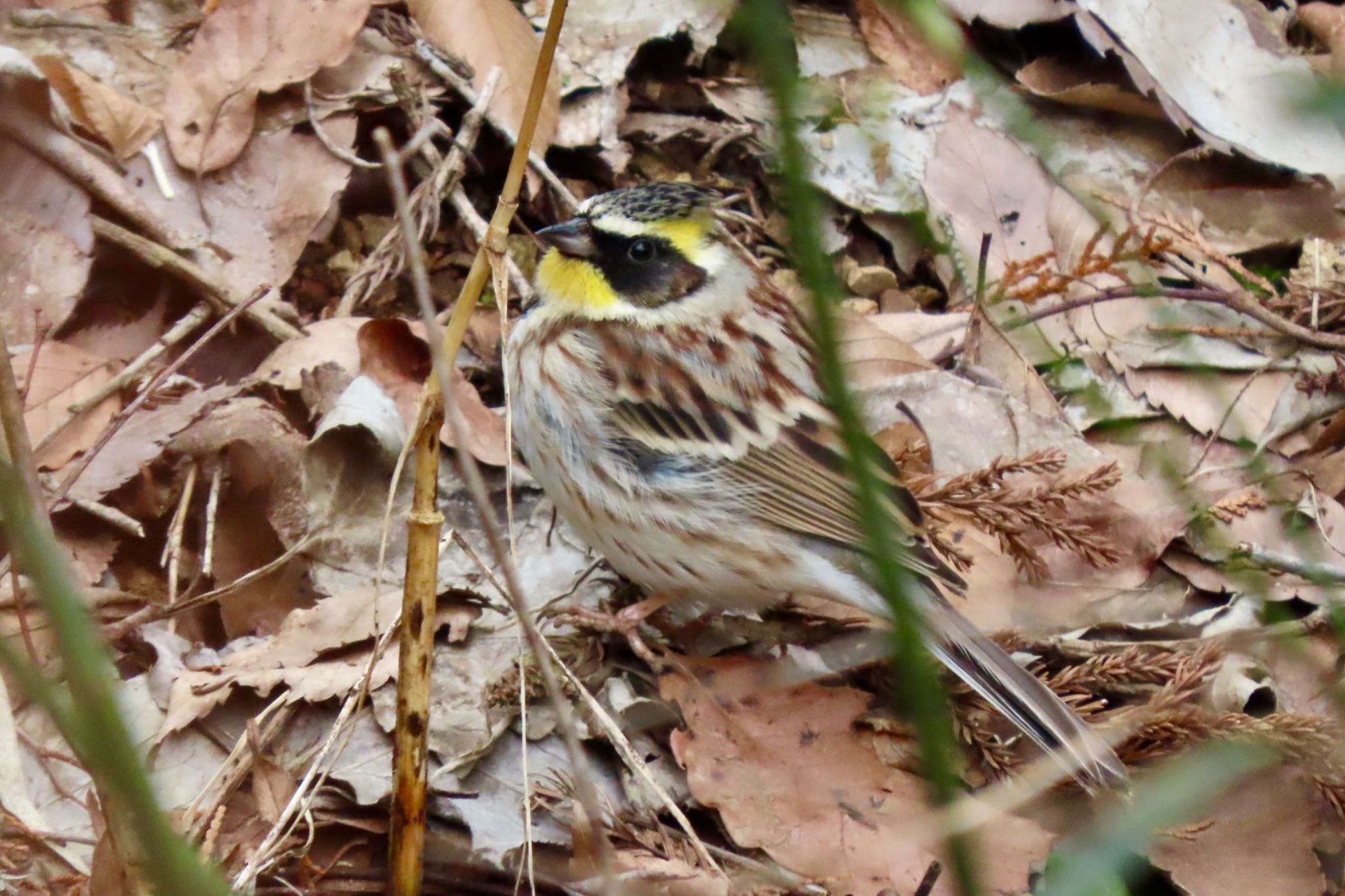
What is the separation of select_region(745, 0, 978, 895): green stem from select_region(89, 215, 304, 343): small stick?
3034mm

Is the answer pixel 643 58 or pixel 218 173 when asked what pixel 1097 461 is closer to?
pixel 643 58

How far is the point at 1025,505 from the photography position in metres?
3.29

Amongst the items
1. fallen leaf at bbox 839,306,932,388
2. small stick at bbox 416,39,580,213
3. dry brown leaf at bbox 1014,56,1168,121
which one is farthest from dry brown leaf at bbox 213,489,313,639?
dry brown leaf at bbox 1014,56,1168,121

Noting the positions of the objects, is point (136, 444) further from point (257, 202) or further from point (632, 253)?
point (632, 253)

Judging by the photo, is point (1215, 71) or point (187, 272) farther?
point (1215, 71)

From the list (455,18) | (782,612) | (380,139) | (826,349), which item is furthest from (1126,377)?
(826,349)

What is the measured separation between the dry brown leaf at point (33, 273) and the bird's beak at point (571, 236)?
142 centimetres

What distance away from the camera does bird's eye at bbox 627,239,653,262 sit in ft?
11.2

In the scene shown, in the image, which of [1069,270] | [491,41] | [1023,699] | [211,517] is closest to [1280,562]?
[1023,699]

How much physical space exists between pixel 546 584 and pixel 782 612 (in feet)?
2.23

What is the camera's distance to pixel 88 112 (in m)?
3.86

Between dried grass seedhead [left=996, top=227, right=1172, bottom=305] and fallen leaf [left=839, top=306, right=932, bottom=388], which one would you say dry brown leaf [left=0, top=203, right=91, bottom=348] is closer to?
fallen leaf [left=839, top=306, right=932, bottom=388]

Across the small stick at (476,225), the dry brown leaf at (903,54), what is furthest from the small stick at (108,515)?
the dry brown leaf at (903,54)

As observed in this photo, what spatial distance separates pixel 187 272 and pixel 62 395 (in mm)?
552
